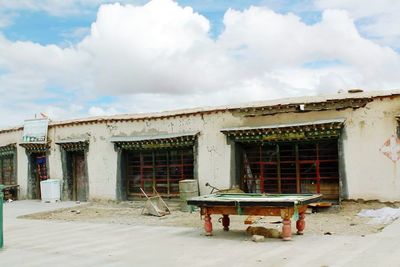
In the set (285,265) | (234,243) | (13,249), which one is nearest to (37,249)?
(13,249)

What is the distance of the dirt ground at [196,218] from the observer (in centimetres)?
1064

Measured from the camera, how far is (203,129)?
623 inches

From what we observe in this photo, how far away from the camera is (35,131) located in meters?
20.4

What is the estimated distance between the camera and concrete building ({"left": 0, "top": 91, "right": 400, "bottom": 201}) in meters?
13.0

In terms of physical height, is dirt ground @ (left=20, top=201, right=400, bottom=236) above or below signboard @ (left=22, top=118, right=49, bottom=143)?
below

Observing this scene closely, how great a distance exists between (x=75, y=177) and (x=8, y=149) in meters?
4.37

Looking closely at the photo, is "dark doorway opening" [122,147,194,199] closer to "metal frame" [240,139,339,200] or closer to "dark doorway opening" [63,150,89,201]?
"metal frame" [240,139,339,200]

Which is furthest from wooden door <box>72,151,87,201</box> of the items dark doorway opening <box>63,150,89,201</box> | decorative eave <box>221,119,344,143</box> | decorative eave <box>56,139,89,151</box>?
decorative eave <box>221,119,344,143</box>

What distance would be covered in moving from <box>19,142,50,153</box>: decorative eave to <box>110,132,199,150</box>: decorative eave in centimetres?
385

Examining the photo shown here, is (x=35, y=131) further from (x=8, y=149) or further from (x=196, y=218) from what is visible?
(x=196, y=218)

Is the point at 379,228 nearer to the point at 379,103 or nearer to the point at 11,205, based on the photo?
the point at 379,103

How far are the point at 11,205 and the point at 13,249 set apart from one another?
10.2 meters

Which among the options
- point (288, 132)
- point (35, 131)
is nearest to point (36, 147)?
point (35, 131)

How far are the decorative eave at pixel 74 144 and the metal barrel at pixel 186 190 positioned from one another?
16.8 ft
